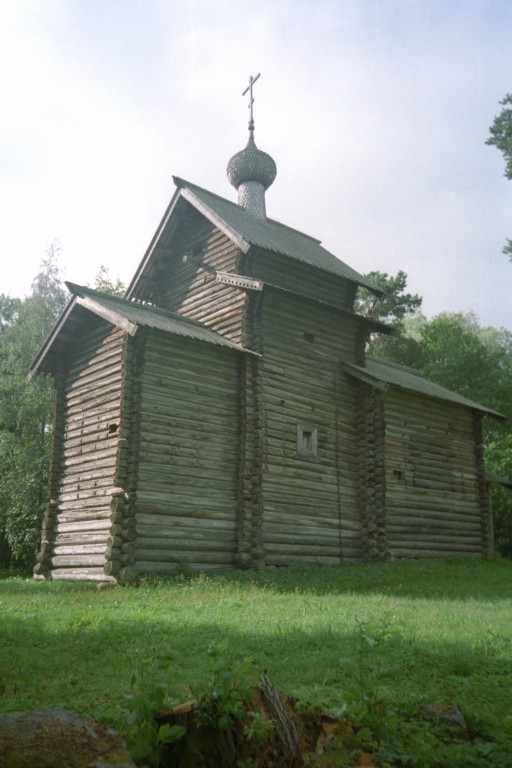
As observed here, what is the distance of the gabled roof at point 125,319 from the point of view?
1548 cm

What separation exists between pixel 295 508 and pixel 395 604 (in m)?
6.25

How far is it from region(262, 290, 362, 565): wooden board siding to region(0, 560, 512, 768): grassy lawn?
122 inches

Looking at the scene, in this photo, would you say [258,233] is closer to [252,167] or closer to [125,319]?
[252,167]

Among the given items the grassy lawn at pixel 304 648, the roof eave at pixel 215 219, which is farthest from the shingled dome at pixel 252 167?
the grassy lawn at pixel 304 648

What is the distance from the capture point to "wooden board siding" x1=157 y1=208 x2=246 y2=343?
19203 millimetres

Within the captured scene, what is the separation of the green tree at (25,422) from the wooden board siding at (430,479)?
46.9ft

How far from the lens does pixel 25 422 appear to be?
29.3 metres

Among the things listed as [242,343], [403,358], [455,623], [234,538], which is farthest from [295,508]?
[403,358]

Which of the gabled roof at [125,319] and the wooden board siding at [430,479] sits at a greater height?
the gabled roof at [125,319]

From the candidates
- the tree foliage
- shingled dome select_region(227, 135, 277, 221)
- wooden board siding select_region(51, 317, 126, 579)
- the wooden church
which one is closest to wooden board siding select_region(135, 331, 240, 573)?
the wooden church

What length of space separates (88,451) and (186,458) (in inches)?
104

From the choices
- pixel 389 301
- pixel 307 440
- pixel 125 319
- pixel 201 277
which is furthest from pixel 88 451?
pixel 389 301

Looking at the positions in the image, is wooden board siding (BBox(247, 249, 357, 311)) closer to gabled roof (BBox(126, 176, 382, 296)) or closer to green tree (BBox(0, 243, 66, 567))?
gabled roof (BBox(126, 176, 382, 296))

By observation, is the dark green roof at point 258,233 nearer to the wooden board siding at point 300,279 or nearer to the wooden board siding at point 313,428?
the wooden board siding at point 300,279
